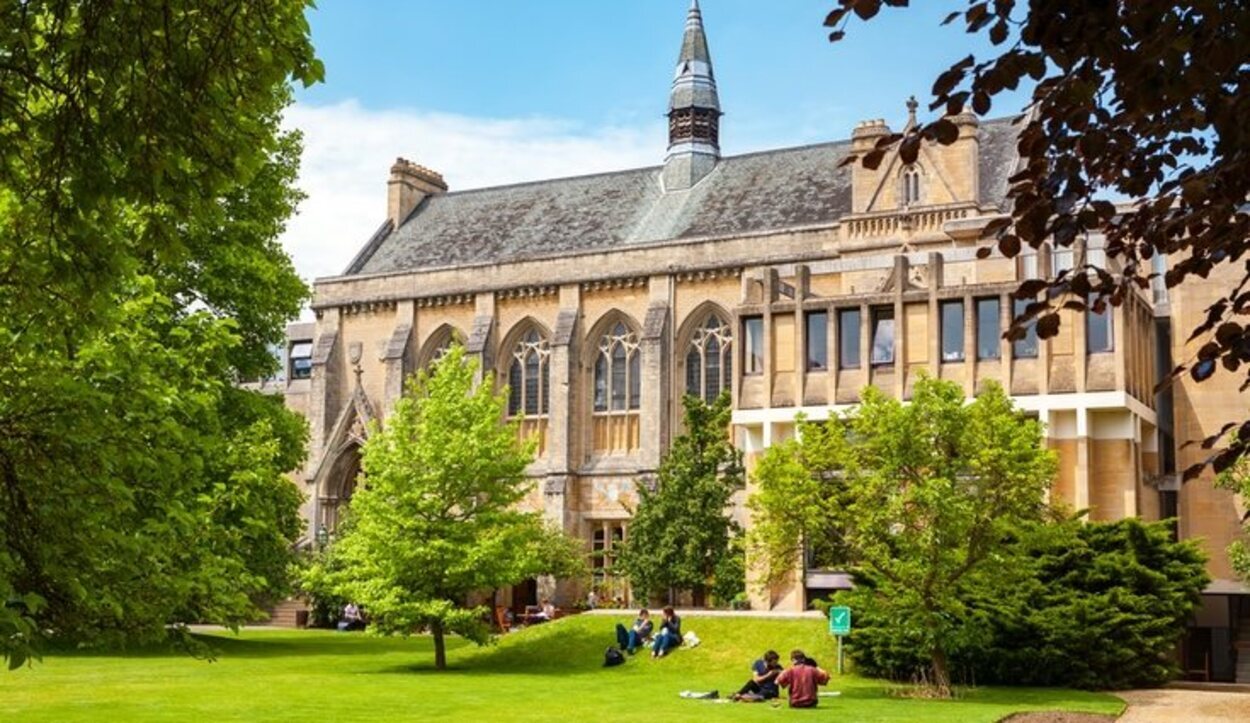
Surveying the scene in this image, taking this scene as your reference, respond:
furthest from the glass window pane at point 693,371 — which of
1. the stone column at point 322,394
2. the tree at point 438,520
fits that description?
the tree at point 438,520

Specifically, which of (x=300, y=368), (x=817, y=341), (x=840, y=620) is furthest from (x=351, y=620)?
(x=840, y=620)

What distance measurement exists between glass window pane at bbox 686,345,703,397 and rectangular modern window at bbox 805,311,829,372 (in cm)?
1369

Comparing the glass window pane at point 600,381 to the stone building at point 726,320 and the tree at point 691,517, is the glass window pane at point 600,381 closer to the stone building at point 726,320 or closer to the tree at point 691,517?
the stone building at point 726,320

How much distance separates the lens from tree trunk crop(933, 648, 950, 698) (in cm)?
2675

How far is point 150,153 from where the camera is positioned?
29.7 ft

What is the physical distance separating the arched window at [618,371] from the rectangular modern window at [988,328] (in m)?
18.5

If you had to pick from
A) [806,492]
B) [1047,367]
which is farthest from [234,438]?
[1047,367]

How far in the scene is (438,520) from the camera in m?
33.8

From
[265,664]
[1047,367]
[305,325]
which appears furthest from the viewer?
[305,325]

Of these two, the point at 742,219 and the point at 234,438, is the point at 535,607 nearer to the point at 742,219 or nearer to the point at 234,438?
the point at 742,219

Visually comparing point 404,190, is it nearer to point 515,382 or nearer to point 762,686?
point 515,382

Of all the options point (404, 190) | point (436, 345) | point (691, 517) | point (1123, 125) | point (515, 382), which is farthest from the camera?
point (404, 190)

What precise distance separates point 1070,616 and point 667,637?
8475 mm

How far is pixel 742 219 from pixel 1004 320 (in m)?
19.7
